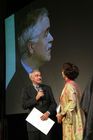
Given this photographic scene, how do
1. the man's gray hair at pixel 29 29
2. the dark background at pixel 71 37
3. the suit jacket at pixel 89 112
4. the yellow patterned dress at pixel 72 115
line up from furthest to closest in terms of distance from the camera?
the man's gray hair at pixel 29 29 < the dark background at pixel 71 37 < the yellow patterned dress at pixel 72 115 < the suit jacket at pixel 89 112

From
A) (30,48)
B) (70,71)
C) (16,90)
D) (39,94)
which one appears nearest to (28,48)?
(30,48)

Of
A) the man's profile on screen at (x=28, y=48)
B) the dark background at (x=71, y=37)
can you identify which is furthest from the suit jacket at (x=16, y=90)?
the dark background at (x=71, y=37)

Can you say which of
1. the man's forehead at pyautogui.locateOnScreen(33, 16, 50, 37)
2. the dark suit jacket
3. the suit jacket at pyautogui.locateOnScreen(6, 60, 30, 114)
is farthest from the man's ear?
the dark suit jacket

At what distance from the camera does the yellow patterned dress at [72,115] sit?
285cm

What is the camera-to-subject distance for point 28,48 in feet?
14.4

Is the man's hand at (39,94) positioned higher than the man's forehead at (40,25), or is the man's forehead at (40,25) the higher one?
the man's forehead at (40,25)

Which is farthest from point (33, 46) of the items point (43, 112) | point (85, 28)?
point (43, 112)

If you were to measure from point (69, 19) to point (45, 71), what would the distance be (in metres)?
0.89

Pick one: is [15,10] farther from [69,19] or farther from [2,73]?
[69,19]

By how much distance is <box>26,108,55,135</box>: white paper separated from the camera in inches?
126

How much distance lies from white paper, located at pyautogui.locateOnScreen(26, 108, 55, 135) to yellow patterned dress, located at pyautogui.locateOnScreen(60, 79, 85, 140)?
0.34 m

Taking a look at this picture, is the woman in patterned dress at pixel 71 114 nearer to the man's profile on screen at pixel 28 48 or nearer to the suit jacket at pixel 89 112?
Result: the man's profile on screen at pixel 28 48

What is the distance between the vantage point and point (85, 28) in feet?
11.4

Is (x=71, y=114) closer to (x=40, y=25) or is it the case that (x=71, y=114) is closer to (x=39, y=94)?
(x=39, y=94)
